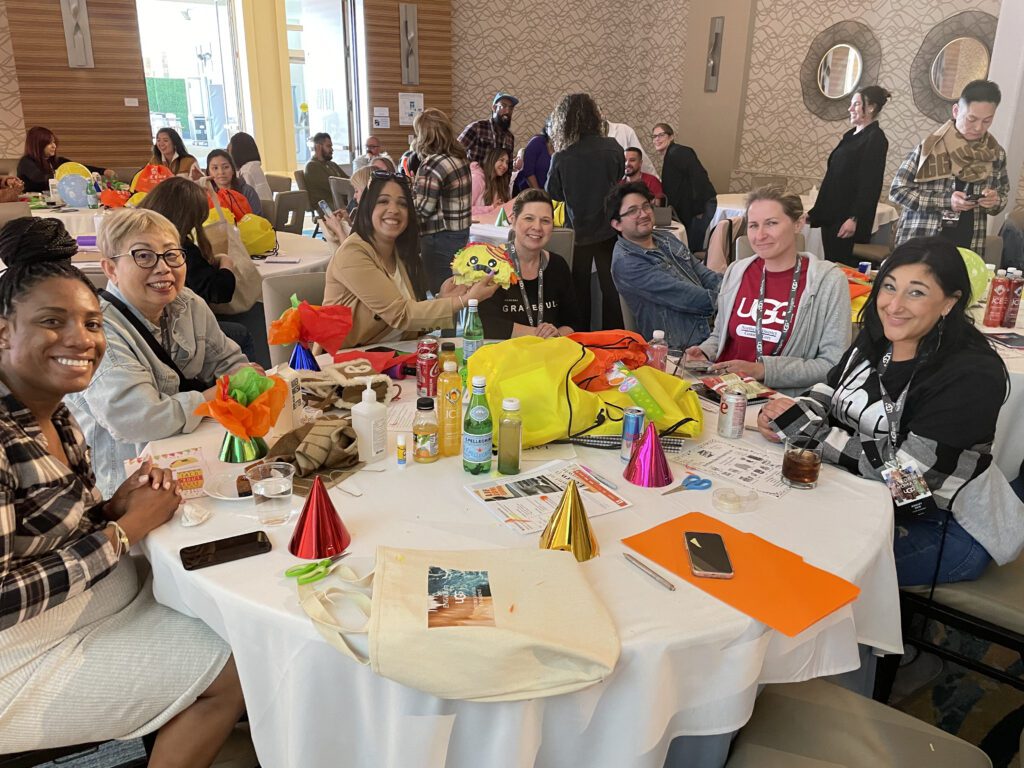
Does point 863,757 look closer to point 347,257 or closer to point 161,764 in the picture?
point 161,764

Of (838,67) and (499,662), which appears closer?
(499,662)

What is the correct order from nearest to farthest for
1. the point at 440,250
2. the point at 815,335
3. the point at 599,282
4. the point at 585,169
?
the point at 815,335, the point at 599,282, the point at 440,250, the point at 585,169

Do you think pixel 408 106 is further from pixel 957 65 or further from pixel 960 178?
pixel 960 178

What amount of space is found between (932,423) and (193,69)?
9826 millimetres

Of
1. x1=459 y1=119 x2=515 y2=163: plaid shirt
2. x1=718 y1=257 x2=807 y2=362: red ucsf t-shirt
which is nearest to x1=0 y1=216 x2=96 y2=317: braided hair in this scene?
x1=718 y1=257 x2=807 y2=362: red ucsf t-shirt

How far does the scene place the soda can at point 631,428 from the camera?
176cm

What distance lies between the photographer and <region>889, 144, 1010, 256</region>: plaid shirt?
4387mm

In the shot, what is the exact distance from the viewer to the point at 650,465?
166 centimetres

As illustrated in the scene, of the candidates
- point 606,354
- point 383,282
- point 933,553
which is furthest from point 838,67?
point 933,553

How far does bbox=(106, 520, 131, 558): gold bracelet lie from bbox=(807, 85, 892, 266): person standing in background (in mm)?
5288

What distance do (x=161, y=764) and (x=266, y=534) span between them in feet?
1.53

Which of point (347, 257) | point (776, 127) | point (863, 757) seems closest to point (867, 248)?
point (776, 127)

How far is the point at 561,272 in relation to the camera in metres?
3.32

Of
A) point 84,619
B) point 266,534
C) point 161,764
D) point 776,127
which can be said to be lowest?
point 161,764
